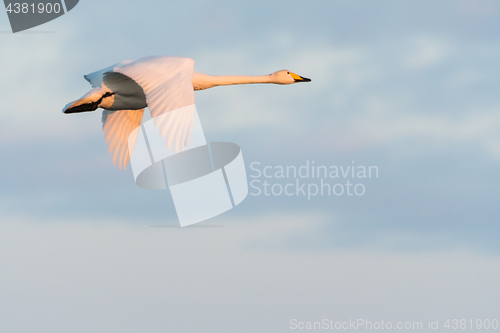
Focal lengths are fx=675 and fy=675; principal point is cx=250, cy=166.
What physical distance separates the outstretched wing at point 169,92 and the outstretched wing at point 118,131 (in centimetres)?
435

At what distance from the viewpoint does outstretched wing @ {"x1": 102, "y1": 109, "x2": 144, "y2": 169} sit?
2323 centimetres

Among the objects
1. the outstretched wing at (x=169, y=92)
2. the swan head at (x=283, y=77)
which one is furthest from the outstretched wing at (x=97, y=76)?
the swan head at (x=283, y=77)

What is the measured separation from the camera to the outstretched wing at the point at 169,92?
1659 centimetres

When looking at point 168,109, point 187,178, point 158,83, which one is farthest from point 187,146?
point 187,178

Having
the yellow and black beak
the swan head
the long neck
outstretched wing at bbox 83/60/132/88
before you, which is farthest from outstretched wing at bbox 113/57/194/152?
the yellow and black beak

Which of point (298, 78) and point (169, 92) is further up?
point (169, 92)

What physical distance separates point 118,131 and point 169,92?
6544mm

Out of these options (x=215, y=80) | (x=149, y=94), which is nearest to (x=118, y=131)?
(x=215, y=80)

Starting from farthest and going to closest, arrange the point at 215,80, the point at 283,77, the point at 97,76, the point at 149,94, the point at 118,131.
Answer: the point at 283,77 < the point at 118,131 < the point at 215,80 < the point at 97,76 < the point at 149,94

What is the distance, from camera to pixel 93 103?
21062mm

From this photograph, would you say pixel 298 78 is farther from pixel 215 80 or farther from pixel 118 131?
pixel 118 131

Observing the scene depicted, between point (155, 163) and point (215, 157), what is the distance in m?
2.19

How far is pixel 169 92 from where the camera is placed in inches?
683

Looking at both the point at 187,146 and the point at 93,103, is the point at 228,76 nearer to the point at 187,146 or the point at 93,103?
the point at 93,103
